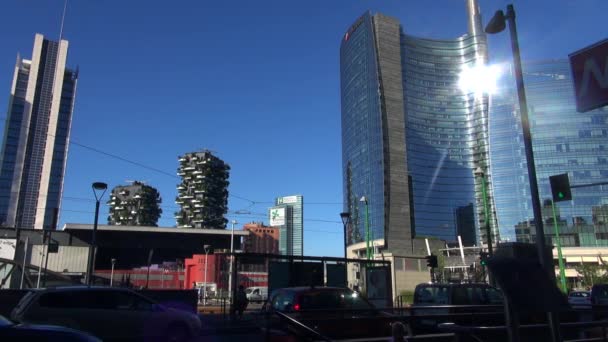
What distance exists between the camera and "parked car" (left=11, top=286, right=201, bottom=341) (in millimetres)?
11320

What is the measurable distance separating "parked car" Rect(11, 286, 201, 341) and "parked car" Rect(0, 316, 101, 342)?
760 cm

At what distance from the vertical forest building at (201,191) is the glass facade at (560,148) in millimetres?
86239

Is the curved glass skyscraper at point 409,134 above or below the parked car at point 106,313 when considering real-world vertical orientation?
above

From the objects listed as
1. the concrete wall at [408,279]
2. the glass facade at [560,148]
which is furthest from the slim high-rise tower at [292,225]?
the concrete wall at [408,279]

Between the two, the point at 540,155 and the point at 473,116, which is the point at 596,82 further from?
the point at 473,116

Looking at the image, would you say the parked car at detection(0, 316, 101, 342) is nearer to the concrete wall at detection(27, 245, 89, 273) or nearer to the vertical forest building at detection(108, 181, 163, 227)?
the concrete wall at detection(27, 245, 89, 273)

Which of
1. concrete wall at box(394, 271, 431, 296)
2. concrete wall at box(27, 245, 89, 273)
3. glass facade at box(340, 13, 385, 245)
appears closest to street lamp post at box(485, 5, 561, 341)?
concrete wall at box(394, 271, 431, 296)

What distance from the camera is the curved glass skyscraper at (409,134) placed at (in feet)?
450

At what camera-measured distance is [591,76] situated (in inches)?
193

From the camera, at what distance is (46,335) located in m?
4.41

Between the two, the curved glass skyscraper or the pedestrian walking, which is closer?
the pedestrian walking

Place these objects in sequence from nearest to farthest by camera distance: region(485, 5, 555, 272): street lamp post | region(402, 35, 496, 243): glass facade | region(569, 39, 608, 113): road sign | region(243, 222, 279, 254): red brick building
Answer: region(569, 39, 608, 113): road sign < region(485, 5, 555, 272): street lamp post < region(243, 222, 279, 254): red brick building < region(402, 35, 496, 243): glass facade

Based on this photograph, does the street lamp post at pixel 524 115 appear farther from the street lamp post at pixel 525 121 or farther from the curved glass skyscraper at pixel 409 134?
the curved glass skyscraper at pixel 409 134

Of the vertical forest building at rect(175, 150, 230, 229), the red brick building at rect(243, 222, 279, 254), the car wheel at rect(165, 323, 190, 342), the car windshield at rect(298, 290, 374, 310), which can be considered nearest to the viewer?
the car windshield at rect(298, 290, 374, 310)
